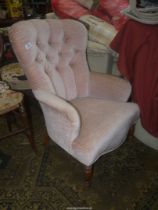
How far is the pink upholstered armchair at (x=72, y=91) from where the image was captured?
4.47ft

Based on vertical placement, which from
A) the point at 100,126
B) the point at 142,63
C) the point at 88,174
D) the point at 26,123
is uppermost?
the point at 142,63

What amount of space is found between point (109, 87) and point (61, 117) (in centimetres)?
57

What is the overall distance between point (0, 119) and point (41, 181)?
2.98ft

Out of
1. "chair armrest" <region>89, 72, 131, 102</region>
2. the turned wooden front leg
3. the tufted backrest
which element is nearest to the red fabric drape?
"chair armrest" <region>89, 72, 131, 102</region>

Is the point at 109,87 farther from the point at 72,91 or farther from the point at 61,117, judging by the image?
the point at 61,117

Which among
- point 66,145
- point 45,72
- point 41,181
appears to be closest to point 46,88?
point 45,72

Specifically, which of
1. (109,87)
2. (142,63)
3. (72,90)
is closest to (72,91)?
(72,90)

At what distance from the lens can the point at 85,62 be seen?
180 cm

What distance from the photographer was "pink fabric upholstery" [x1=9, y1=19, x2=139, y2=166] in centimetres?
136

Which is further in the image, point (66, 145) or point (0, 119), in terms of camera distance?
point (0, 119)

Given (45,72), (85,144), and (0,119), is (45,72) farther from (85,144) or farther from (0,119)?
(0,119)

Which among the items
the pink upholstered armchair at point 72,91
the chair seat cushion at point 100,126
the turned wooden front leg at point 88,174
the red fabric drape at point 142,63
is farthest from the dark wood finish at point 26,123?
the red fabric drape at point 142,63

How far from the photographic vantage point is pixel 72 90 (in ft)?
5.79

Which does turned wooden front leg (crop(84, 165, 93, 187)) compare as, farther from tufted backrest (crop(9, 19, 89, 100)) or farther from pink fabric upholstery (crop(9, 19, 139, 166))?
tufted backrest (crop(9, 19, 89, 100))
